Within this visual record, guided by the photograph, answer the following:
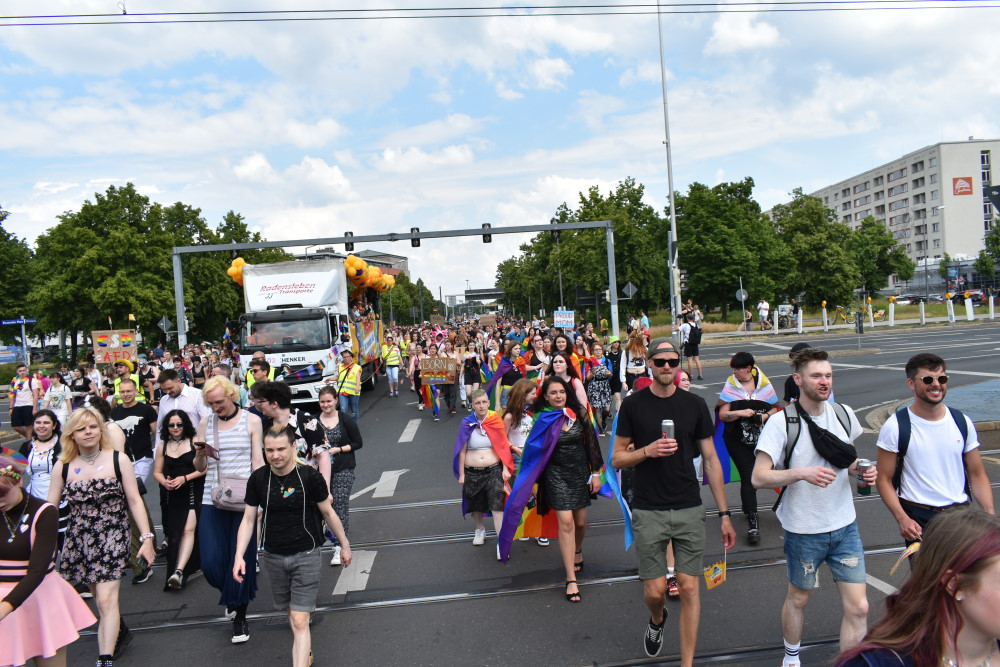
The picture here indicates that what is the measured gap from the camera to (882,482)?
3949 millimetres

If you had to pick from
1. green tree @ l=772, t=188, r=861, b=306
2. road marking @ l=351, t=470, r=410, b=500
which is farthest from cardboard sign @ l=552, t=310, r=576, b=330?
green tree @ l=772, t=188, r=861, b=306

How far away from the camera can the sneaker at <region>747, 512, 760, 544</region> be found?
650cm

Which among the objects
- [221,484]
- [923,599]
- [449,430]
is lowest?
[449,430]

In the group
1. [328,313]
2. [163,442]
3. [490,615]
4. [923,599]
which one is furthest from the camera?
[328,313]

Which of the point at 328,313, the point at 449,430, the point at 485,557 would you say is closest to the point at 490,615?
the point at 485,557

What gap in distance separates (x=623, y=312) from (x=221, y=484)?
149 feet

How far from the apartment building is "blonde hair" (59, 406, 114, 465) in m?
105

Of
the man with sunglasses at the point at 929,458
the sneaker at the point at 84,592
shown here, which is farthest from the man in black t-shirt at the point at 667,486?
the sneaker at the point at 84,592

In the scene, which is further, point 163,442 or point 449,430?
point 449,430

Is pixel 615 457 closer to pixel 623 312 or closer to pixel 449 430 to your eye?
pixel 449 430

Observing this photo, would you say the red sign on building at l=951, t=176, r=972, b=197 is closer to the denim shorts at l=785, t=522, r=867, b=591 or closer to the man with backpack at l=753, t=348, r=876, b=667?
the man with backpack at l=753, t=348, r=876, b=667

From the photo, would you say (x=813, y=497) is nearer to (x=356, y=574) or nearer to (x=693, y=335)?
(x=356, y=574)

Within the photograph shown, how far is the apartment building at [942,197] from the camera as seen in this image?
96312 millimetres

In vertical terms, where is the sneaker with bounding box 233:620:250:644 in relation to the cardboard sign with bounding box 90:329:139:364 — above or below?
below
